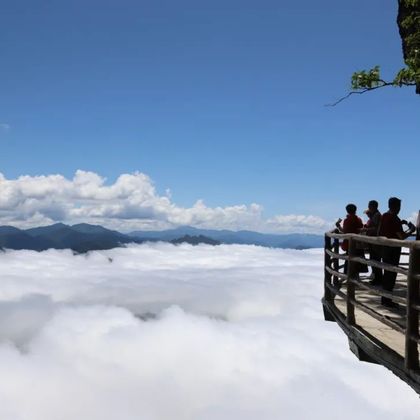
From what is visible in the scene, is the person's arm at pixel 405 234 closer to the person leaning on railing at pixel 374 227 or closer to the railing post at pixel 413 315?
the person leaning on railing at pixel 374 227

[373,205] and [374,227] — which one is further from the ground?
[373,205]

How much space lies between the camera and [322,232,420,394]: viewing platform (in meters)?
7.77

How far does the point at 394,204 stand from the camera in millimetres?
11625

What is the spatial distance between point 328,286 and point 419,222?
3.23m

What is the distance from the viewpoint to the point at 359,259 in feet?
32.8

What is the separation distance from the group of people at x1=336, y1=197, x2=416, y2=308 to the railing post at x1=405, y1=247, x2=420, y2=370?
2838 mm

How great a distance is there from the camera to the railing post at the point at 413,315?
7715 mm

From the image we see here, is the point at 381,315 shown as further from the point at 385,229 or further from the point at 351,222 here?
the point at 351,222

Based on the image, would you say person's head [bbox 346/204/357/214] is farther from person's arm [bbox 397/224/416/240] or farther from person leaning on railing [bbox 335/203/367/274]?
person's arm [bbox 397/224/416/240]

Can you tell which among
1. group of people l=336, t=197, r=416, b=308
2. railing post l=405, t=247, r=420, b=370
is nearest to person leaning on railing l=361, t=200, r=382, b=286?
group of people l=336, t=197, r=416, b=308

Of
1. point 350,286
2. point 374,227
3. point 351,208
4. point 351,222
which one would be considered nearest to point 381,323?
point 350,286

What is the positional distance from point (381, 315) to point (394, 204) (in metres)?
3.49

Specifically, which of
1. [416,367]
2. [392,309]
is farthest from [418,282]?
[392,309]

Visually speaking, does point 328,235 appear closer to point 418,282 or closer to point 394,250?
point 394,250
